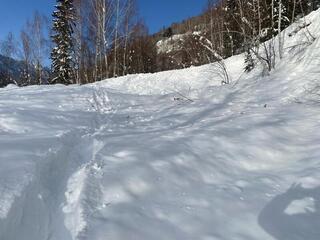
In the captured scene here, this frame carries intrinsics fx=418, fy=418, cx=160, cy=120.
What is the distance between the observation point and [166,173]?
463 centimetres

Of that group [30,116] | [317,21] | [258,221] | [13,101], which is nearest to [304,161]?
[258,221]

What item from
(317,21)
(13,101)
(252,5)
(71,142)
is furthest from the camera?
(252,5)

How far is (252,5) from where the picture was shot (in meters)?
13.6

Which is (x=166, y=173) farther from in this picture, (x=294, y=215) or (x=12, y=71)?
(x=12, y=71)

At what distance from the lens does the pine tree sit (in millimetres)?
30750

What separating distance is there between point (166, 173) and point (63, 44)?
27.9 meters

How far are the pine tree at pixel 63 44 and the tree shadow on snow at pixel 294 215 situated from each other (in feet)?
91.9

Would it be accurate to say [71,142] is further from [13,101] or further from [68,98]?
[68,98]

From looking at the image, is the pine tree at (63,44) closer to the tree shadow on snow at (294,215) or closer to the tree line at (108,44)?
the tree line at (108,44)

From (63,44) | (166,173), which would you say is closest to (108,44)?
(63,44)

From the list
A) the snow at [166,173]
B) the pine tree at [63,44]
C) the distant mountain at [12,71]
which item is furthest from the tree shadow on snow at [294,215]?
the distant mountain at [12,71]

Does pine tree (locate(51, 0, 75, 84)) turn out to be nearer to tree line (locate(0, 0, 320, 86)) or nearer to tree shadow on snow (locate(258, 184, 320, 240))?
tree line (locate(0, 0, 320, 86))

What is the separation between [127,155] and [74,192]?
1.12 m

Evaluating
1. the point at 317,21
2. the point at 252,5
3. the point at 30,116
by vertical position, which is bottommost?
the point at 30,116
